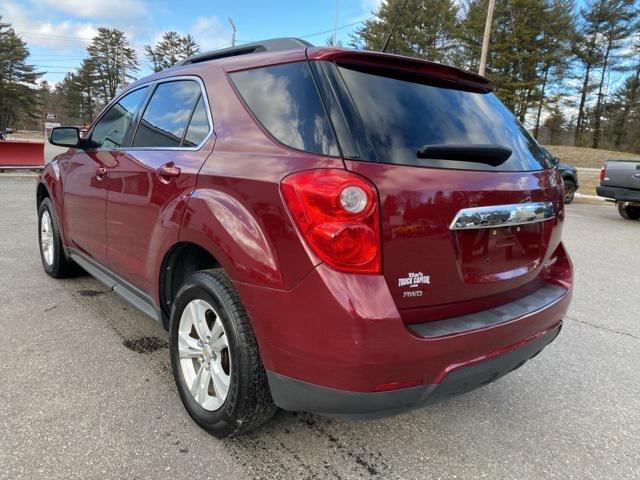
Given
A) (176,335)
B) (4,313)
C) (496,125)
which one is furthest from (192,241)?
(4,313)

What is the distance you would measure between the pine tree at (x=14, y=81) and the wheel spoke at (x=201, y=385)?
81293 mm

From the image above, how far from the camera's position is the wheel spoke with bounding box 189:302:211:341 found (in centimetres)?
233

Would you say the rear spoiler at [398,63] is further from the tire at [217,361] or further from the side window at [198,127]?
the tire at [217,361]

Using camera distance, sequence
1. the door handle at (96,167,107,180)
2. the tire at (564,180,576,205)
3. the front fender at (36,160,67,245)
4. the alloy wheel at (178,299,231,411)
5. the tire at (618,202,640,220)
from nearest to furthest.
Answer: the alloy wheel at (178,299,231,411)
the door handle at (96,167,107,180)
the front fender at (36,160,67,245)
the tire at (618,202,640,220)
the tire at (564,180,576,205)

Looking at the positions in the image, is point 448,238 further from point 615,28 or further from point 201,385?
point 615,28

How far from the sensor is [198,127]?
2.52 meters

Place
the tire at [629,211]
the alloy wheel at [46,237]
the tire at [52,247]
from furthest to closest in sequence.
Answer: the tire at [629,211], the alloy wheel at [46,237], the tire at [52,247]

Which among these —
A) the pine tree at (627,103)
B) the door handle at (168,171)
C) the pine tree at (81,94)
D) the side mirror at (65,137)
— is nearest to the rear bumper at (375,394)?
the door handle at (168,171)

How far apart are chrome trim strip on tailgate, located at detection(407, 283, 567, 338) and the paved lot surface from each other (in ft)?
2.30

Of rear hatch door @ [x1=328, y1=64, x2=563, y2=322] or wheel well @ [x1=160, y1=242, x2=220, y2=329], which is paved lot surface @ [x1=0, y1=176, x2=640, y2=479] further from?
rear hatch door @ [x1=328, y1=64, x2=563, y2=322]

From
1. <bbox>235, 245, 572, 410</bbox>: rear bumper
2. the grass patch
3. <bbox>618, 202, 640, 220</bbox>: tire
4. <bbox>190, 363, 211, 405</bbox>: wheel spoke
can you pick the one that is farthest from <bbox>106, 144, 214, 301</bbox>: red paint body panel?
the grass patch

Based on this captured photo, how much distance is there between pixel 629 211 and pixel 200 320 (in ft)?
40.0

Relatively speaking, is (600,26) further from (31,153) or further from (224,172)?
(224,172)

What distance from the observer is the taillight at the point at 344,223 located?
1732 millimetres
